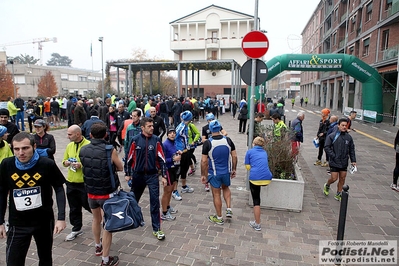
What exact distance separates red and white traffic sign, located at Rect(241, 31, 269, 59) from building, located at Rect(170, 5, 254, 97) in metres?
38.2

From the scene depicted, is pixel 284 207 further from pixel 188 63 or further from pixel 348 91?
pixel 348 91

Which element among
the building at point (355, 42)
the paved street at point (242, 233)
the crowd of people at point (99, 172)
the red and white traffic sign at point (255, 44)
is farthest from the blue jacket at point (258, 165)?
the building at point (355, 42)

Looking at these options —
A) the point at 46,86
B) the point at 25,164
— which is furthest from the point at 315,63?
the point at 46,86

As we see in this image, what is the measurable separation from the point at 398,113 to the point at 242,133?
1102cm

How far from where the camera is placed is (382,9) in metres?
21.9

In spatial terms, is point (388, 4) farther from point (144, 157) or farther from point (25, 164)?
point (25, 164)

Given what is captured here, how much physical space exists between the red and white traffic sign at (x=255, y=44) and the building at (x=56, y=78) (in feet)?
135

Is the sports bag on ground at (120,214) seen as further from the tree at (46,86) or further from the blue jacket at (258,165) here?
the tree at (46,86)

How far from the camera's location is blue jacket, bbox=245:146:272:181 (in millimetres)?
4324

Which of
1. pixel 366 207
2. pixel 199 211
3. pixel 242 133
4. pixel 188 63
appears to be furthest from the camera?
pixel 188 63

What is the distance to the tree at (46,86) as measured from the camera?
50938 mm

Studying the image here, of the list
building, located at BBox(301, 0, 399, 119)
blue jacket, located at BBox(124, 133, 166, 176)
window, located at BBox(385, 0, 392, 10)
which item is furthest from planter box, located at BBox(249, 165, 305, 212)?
window, located at BBox(385, 0, 392, 10)

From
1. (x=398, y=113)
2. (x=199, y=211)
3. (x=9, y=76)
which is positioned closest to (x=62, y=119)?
(x=199, y=211)

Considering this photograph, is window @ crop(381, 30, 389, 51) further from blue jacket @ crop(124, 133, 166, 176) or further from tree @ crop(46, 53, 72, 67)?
tree @ crop(46, 53, 72, 67)
